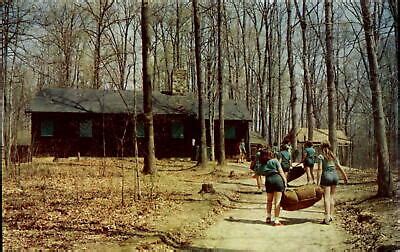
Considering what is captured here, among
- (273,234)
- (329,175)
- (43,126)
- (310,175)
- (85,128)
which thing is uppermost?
(43,126)

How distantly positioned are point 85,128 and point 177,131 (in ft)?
19.4

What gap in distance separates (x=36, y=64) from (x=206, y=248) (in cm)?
722

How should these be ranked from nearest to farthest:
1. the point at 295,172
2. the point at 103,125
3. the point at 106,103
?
the point at 295,172
the point at 103,125
the point at 106,103

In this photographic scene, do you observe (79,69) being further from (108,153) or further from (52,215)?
(52,215)

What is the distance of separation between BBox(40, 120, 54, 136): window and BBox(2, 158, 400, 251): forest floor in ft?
42.2

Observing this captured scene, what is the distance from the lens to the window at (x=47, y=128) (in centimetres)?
2698

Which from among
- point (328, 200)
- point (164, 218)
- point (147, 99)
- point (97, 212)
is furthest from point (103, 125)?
point (328, 200)

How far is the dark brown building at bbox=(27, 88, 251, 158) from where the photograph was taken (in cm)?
2703

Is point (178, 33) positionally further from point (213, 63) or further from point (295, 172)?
point (295, 172)

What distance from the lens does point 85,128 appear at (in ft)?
90.7

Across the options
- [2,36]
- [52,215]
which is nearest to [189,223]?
[52,215]

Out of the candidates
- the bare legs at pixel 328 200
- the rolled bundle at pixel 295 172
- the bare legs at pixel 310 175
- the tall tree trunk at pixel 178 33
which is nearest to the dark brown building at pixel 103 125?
the tall tree trunk at pixel 178 33

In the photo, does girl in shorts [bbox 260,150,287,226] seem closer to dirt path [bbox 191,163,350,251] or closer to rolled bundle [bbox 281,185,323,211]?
rolled bundle [bbox 281,185,323,211]

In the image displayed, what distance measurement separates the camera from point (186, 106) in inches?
1171
